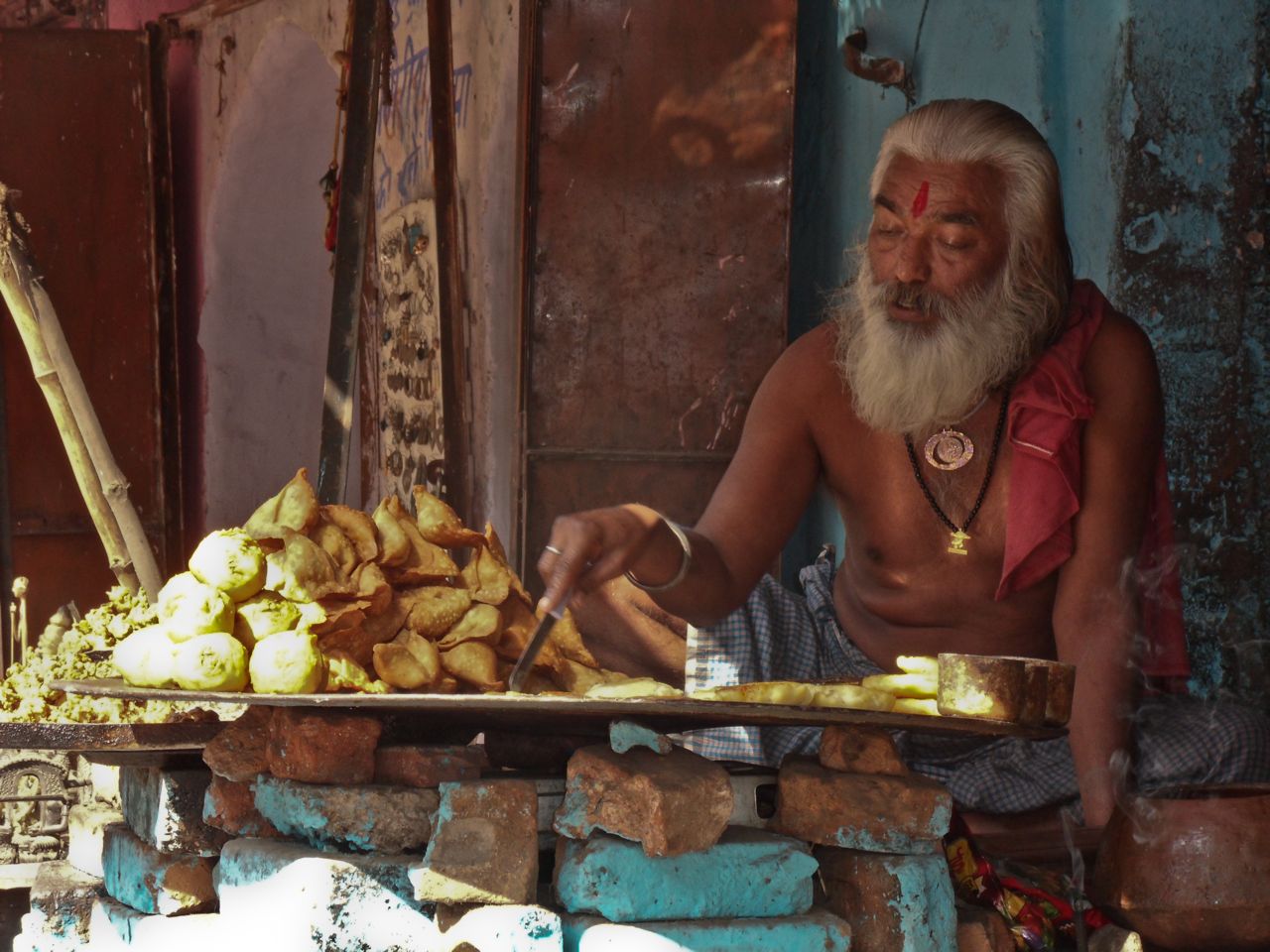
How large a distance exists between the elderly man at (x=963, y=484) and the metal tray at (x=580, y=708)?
0.78 m

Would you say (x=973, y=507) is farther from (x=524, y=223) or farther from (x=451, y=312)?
(x=451, y=312)

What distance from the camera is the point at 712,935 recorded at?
2.28 meters

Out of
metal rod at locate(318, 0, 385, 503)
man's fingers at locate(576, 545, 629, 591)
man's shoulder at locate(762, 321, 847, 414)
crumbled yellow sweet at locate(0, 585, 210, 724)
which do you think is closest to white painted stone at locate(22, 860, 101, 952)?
crumbled yellow sweet at locate(0, 585, 210, 724)

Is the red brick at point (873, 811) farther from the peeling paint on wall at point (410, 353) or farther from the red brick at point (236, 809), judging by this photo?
the peeling paint on wall at point (410, 353)

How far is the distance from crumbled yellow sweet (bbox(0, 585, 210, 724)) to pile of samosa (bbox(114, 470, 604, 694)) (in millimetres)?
793

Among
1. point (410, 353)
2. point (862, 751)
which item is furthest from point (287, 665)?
point (410, 353)

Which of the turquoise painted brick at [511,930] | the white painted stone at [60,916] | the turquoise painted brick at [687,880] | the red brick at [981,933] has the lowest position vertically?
the white painted stone at [60,916]

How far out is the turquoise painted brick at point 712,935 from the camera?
2229mm

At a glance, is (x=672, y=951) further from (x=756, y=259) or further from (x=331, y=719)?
(x=756, y=259)

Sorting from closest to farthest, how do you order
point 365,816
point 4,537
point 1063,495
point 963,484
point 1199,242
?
point 365,816
point 1063,495
point 963,484
point 1199,242
point 4,537

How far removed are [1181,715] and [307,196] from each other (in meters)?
5.86

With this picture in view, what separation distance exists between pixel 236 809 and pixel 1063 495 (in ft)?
5.71

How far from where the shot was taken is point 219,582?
255 centimetres

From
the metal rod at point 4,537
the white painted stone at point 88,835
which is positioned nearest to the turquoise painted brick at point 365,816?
the white painted stone at point 88,835
